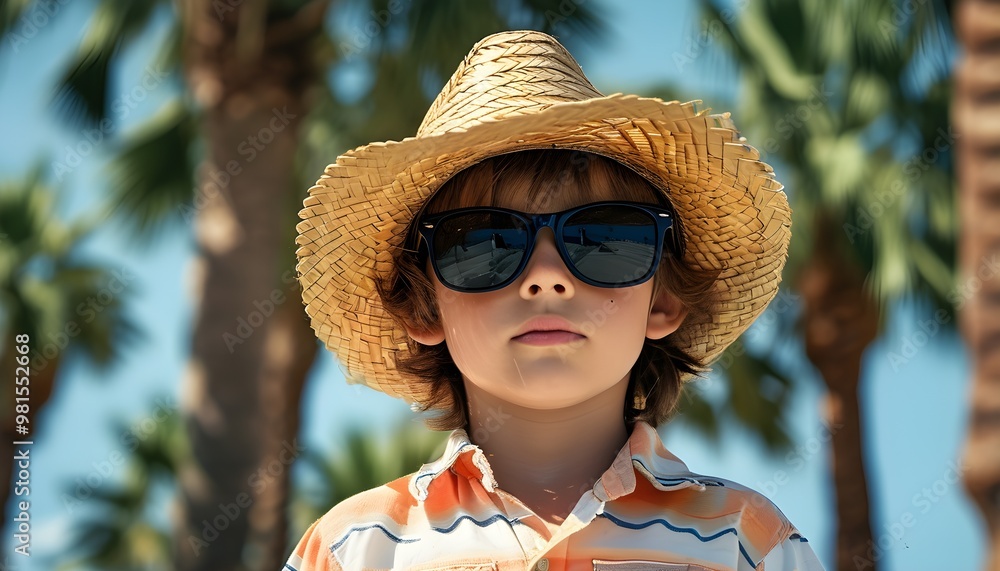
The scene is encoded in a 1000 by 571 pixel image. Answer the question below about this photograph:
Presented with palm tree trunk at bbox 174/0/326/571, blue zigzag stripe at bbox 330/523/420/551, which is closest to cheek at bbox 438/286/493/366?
blue zigzag stripe at bbox 330/523/420/551

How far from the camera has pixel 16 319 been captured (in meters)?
11.8

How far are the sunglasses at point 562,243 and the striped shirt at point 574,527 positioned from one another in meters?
0.31

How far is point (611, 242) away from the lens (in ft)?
7.38

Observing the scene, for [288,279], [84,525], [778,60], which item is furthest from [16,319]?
[778,60]

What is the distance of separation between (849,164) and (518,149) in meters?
6.95

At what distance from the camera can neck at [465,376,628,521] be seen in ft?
7.65

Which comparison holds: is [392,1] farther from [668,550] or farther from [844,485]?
[668,550]

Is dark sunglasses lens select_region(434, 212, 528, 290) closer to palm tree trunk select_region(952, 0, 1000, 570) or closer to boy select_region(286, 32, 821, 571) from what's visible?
boy select_region(286, 32, 821, 571)

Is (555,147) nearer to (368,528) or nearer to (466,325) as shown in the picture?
(466,325)

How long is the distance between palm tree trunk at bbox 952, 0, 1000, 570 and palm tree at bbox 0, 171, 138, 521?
7.14 m

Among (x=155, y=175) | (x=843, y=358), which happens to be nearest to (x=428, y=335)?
(x=155, y=175)

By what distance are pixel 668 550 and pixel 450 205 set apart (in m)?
0.75

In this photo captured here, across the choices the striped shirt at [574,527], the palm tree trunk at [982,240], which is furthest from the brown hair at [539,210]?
the palm tree trunk at [982,240]

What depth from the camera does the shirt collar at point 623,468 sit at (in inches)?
86.9
